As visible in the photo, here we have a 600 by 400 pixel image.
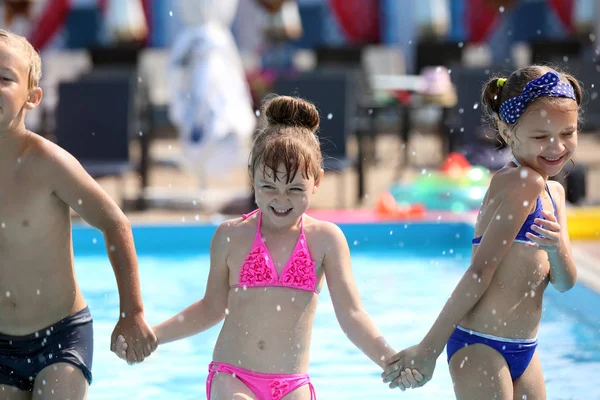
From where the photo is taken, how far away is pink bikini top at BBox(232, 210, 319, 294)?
3086 mm

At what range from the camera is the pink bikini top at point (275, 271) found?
3086 millimetres

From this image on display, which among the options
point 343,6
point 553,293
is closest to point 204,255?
point 553,293

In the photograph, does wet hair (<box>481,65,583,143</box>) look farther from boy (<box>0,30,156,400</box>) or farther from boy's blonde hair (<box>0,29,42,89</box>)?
boy's blonde hair (<box>0,29,42,89</box>)

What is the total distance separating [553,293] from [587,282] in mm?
667

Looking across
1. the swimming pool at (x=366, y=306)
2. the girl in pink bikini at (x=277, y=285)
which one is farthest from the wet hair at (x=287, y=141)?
the swimming pool at (x=366, y=306)

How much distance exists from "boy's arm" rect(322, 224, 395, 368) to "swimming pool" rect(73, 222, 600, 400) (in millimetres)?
1480

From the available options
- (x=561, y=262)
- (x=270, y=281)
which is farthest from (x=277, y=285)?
(x=561, y=262)

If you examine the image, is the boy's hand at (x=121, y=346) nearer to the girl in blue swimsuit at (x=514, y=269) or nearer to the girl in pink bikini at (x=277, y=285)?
the girl in pink bikini at (x=277, y=285)

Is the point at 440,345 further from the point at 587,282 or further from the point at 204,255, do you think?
the point at 204,255

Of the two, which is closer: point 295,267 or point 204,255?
point 295,267

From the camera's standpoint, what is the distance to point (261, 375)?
305 centimetres

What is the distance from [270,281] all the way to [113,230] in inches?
18.6

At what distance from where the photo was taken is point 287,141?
3.08m

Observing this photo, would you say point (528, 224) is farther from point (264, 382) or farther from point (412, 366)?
point (264, 382)
